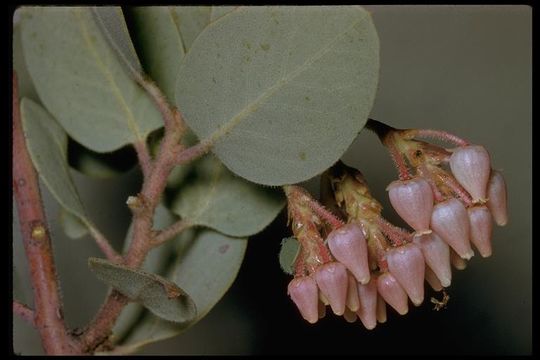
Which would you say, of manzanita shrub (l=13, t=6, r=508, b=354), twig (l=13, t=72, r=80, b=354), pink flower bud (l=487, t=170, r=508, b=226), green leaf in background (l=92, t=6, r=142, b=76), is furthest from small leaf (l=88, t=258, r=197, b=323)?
pink flower bud (l=487, t=170, r=508, b=226)

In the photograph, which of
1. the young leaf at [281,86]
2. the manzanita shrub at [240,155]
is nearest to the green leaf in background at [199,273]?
the manzanita shrub at [240,155]

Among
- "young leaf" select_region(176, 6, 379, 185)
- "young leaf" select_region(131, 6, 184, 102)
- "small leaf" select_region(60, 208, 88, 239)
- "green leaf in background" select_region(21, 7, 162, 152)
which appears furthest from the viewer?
"small leaf" select_region(60, 208, 88, 239)

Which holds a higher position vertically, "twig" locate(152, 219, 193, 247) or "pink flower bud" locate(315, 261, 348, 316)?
"pink flower bud" locate(315, 261, 348, 316)

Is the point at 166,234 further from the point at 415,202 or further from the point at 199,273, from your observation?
the point at 415,202

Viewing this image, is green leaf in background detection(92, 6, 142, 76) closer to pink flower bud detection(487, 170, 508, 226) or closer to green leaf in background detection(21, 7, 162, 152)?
green leaf in background detection(21, 7, 162, 152)

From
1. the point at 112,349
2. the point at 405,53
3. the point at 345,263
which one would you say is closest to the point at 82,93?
the point at 112,349

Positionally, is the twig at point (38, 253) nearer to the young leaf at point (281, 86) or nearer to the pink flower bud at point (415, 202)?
the young leaf at point (281, 86)

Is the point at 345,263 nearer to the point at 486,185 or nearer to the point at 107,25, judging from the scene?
the point at 486,185
